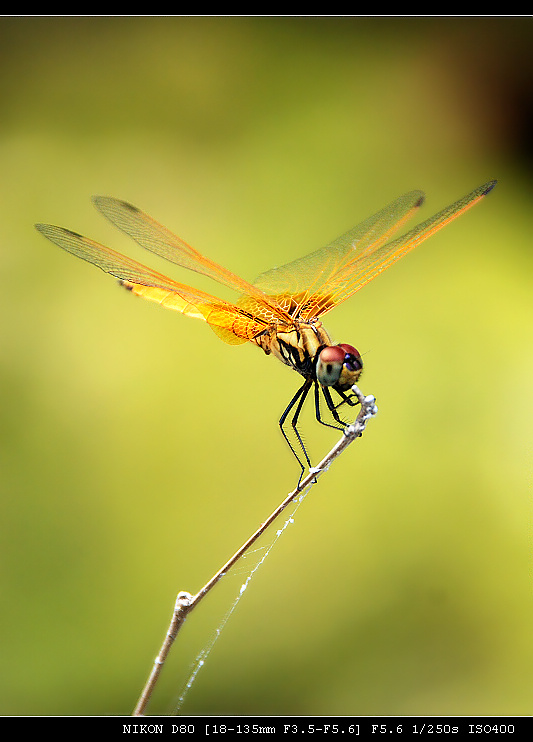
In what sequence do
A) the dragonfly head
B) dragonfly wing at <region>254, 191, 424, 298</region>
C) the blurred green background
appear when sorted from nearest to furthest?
the dragonfly head, dragonfly wing at <region>254, 191, 424, 298</region>, the blurred green background

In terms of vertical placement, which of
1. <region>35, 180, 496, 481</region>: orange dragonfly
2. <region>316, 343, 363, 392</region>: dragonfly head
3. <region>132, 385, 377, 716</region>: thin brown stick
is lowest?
<region>132, 385, 377, 716</region>: thin brown stick

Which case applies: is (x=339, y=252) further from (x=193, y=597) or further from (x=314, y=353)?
(x=193, y=597)

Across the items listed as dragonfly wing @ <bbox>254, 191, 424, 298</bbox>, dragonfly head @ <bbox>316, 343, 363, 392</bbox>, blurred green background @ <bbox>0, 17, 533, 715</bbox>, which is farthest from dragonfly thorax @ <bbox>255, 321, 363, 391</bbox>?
blurred green background @ <bbox>0, 17, 533, 715</bbox>

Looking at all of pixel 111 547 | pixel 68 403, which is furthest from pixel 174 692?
pixel 68 403

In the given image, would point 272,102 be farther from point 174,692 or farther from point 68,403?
point 174,692

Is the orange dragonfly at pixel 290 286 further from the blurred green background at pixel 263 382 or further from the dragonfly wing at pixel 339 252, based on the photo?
the blurred green background at pixel 263 382

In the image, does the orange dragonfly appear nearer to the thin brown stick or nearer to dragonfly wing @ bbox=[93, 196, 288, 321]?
dragonfly wing @ bbox=[93, 196, 288, 321]

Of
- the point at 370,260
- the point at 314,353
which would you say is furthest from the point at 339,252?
the point at 314,353
